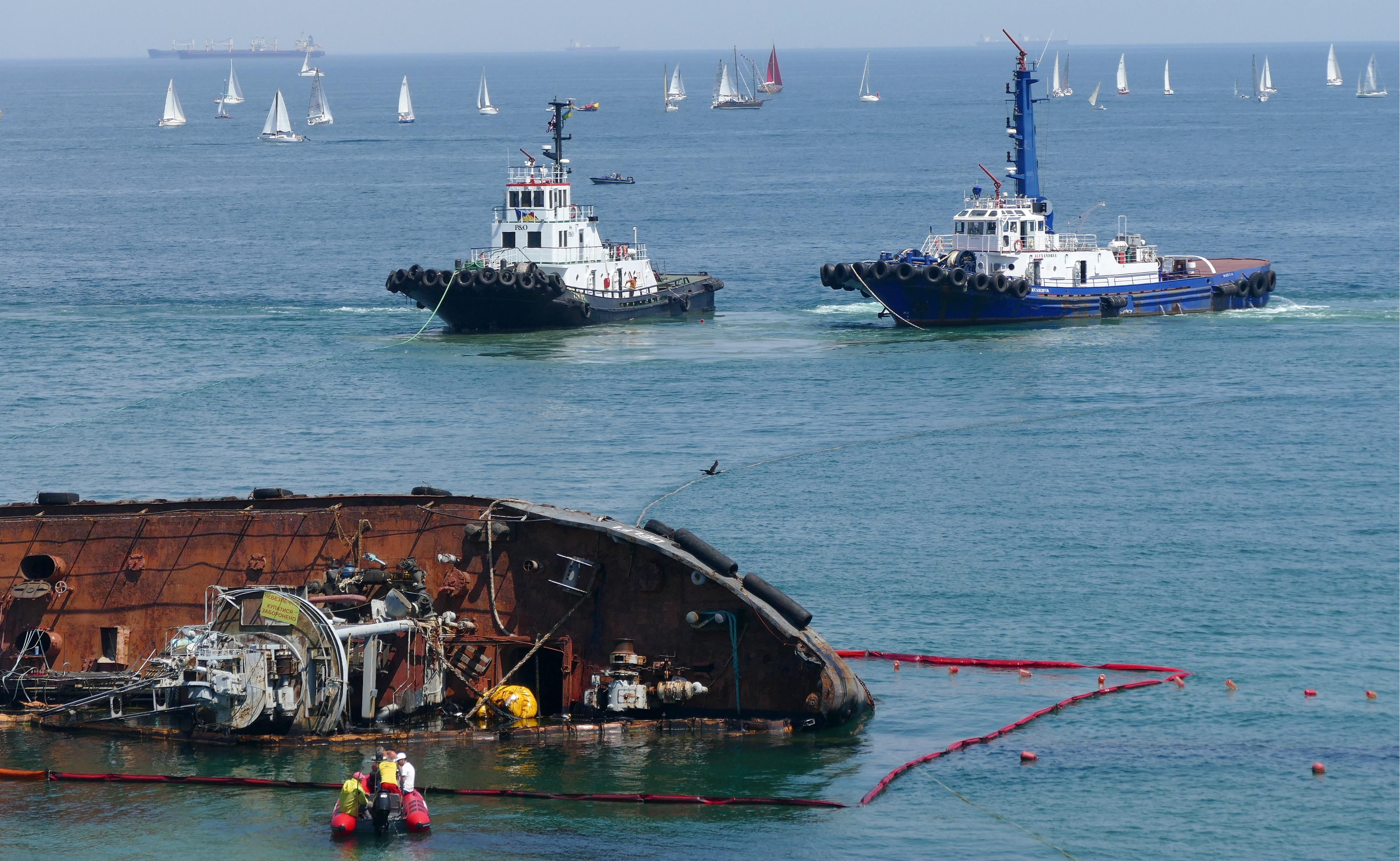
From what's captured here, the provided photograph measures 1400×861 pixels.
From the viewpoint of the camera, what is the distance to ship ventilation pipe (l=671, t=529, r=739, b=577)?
24.3m

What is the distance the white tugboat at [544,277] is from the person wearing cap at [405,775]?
43.9 metres

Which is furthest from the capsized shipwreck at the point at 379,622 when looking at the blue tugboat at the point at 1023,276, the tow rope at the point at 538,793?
the blue tugboat at the point at 1023,276

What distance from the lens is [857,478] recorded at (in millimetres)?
44750

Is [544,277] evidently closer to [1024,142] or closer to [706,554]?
[1024,142]

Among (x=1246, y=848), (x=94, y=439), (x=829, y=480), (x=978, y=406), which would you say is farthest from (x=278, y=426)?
(x=1246, y=848)

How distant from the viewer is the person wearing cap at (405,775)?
21.4 metres

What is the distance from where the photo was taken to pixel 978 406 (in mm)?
54875

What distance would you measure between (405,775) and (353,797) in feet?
2.17

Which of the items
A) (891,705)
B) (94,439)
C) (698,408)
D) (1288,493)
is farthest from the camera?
Answer: (698,408)

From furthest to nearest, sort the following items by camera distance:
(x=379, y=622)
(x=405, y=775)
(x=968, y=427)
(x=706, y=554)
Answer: (x=968, y=427) < (x=706, y=554) < (x=379, y=622) < (x=405, y=775)

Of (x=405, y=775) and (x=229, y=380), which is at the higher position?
(x=229, y=380)

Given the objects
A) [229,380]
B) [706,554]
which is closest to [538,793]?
[706,554]

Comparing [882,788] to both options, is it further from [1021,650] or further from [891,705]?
[1021,650]

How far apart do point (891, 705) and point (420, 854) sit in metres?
8.50
